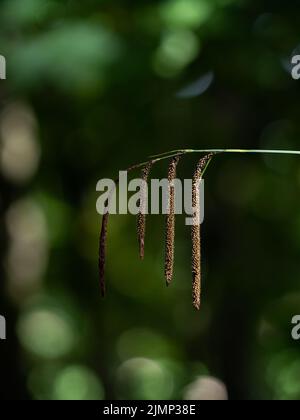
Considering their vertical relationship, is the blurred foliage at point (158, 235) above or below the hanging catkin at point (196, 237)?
above

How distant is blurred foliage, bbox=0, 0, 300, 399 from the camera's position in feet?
6.40

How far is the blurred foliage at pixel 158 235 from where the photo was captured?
76.8 inches

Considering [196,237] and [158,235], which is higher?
[158,235]

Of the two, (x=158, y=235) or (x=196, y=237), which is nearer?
(x=196, y=237)

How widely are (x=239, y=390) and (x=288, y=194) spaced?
0.69 meters

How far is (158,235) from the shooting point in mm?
2301

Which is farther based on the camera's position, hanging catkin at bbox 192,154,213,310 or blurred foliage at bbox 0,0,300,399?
blurred foliage at bbox 0,0,300,399

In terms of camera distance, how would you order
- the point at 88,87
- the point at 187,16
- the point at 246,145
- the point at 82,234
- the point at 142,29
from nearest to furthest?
the point at 187,16, the point at 142,29, the point at 88,87, the point at 246,145, the point at 82,234

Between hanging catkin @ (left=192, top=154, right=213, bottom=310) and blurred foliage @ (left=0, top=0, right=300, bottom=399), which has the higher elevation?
blurred foliage @ (left=0, top=0, right=300, bottom=399)

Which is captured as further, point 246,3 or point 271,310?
point 271,310

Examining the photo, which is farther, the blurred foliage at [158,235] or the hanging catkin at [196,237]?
the blurred foliage at [158,235]

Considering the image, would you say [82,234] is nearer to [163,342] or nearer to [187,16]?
[163,342]

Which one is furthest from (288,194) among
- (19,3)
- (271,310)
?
(19,3)

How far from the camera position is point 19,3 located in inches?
50.4
